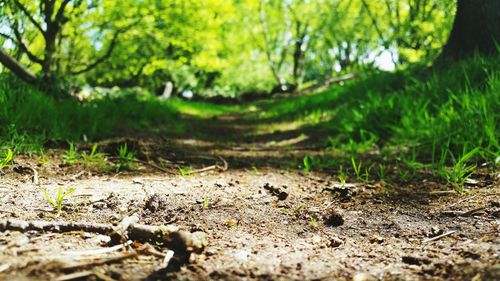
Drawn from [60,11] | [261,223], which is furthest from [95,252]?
[60,11]

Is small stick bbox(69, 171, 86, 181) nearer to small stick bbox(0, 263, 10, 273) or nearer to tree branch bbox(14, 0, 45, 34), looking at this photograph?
small stick bbox(0, 263, 10, 273)

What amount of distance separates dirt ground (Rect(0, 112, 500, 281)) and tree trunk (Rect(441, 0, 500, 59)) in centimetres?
295

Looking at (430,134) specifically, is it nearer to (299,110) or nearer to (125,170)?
(125,170)

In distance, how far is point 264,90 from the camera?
874 inches

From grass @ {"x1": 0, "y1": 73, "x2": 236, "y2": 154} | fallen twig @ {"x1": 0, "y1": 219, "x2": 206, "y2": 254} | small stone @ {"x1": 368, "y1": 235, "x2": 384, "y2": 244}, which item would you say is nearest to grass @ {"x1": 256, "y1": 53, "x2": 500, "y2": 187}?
small stone @ {"x1": 368, "y1": 235, "x2": 384, "y2": 244}

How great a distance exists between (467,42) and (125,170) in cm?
429

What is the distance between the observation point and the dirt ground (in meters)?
1.01

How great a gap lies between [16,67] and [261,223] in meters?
3.24

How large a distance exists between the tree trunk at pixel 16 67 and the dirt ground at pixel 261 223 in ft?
5.16

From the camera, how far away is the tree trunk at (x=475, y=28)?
13.9ft

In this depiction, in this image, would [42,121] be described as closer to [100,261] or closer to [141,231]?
[141,231]

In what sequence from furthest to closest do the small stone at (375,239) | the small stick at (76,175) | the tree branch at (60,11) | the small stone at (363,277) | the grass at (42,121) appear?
the tree branch at (60,11), the grass at (42,121), the small stick at (76,175), the small stone at (375,239), the small stone at (363,277)

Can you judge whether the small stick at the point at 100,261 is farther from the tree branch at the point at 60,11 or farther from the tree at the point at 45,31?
the tree branch at the point at 60,11

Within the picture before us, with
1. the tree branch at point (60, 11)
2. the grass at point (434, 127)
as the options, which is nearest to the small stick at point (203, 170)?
the grass at point (434, 127)
